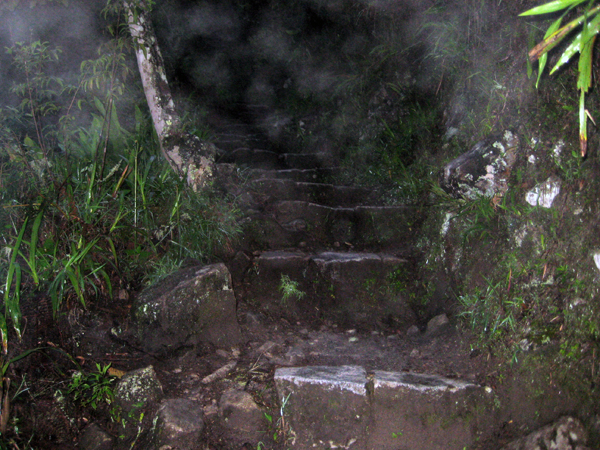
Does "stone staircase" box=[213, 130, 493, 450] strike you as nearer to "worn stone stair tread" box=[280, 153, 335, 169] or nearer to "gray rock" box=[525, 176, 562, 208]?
"worn stone stair tread" box=[280, 153, 335, 169]

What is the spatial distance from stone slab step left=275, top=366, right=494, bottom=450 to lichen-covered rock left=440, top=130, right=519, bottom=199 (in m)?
1.10

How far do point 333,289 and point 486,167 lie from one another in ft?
4.12

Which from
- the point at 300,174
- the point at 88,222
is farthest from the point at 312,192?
the point at 88,222

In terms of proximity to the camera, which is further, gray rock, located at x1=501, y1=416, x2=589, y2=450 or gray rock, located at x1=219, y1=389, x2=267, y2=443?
gray rock, located at x1=219, y1=389, x2=267, y2=443

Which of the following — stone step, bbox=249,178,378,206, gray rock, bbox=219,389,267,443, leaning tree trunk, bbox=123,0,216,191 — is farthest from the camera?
stone step, bbox=249,178,378,206

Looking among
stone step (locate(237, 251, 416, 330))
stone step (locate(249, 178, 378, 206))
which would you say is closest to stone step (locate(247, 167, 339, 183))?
stone step (locate(249, 178, 378, 206))

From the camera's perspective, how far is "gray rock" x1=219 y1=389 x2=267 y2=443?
191cm

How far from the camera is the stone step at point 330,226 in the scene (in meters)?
3.25

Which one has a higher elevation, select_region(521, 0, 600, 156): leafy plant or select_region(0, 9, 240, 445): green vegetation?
select_region(521, 0, 600, 156): leafy plant

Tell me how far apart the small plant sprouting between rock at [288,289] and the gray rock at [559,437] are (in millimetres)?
1500

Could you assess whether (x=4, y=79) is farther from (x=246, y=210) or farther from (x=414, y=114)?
(x=414, y=114)

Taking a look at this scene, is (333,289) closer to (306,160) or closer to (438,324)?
(438,324)

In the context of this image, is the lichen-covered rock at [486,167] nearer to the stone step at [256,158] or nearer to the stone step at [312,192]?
the stone step at [312,192]

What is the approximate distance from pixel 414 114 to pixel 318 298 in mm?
1774
